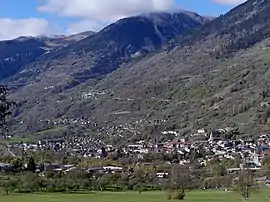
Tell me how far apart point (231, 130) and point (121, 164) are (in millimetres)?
48165

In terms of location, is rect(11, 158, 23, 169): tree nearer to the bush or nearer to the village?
the village

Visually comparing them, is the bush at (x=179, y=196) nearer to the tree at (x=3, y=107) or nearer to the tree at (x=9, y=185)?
the tree at (x=9, y=185)

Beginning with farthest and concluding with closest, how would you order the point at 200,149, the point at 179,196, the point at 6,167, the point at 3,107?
the point at 200,149 → the point at 6,167 → the point at 179,196 → the point at 3,107

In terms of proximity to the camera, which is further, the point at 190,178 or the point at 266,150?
the point at 266,150

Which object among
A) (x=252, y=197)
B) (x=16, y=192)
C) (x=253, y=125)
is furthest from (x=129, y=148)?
(x=252, y=197)

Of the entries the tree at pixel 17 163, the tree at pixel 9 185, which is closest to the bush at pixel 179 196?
the tree at pixel 9 185

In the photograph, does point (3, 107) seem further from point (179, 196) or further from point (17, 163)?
point (17, 163)

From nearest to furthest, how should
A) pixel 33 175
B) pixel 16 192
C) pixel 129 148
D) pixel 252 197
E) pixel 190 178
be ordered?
pixel 252 197 < pixel 16 192 < pixel 33 175 < pixel 190 178 < pixel 129 148

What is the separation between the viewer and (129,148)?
190000mm

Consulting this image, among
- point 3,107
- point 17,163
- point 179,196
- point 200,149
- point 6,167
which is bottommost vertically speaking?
point 179,196

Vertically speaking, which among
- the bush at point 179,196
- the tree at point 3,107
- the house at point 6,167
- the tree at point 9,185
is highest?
the tree at point 3,107

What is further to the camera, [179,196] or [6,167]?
[6,167]

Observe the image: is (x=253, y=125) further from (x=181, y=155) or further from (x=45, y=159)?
(x=45, y=159)

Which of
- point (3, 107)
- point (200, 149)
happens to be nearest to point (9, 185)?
point (3, 107)
